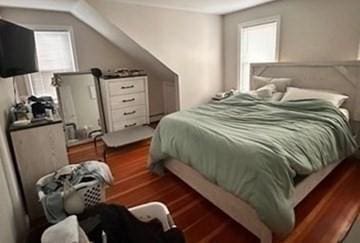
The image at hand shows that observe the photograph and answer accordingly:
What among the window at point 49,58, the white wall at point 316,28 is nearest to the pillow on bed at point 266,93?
the white wall at point 316,28

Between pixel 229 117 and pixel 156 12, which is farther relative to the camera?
pixel 156 12

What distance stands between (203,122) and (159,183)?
35.3 inches

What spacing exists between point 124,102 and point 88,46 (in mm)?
1214

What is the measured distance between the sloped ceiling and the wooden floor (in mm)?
1945

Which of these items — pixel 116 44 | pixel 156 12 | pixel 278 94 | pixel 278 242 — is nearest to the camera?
pixel 278 242

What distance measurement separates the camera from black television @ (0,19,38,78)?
Answer: 1.73 metres

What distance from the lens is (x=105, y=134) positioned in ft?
12.7

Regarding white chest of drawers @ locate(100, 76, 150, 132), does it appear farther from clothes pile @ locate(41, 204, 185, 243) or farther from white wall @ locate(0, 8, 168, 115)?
clothes pile @ locate(41, 204, 185, 243)

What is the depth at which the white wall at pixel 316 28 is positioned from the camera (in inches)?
111

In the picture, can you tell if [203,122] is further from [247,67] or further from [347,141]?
[247,67]

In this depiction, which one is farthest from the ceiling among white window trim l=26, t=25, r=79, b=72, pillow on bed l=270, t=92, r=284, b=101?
pillow on bed l=270, t=92, r=284, b=101

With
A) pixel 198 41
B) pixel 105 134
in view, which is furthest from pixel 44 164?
pixel 198 41

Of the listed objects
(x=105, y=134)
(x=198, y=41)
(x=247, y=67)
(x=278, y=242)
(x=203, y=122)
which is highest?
(x=198, y=41)

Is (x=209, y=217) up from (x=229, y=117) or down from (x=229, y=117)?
down
